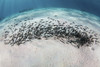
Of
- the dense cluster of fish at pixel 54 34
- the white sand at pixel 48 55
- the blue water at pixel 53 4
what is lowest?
the white sand at pixel 48 55

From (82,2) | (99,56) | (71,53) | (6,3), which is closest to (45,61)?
(71,53)

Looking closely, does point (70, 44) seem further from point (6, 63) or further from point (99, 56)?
point (6, 63)

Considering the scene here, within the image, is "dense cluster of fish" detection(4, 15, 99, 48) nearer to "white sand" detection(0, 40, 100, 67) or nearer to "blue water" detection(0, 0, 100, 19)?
"white sand" detection(0, 40, 100, 67)

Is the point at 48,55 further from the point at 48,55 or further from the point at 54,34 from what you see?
the point at 54,34

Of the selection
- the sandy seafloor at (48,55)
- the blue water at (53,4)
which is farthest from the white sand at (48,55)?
the blue water at (53,4)

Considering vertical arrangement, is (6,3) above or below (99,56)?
above

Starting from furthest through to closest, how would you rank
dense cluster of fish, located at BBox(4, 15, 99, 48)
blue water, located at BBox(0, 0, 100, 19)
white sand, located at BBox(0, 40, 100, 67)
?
1. blue water, located at BBox(0, 0, 100, 19)
2. dense cluster of fish, located at BBox(4, 15, 99, 48)
3. white sand, located at BBox(0, 40, 100, 67)

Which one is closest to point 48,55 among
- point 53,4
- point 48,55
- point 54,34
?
point 48,55

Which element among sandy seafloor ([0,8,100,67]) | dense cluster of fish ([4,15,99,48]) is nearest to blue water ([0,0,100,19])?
dense cluster of fish ([4,15,99,48])

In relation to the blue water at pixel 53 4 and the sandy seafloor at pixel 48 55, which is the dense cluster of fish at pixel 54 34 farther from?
the blue water at pixel 53 4
